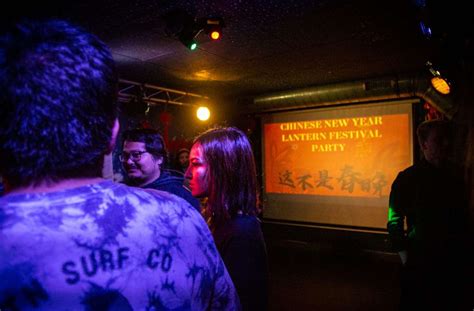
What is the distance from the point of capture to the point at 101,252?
0.61 metres

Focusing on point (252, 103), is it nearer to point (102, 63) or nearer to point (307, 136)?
point (307, 136)

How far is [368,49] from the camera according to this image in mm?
3898

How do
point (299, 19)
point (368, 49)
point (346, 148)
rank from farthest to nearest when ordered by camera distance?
point (346, 148) → point (368, 49) → point (299, 19)

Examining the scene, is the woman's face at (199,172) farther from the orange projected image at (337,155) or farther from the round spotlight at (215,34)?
the orange projected image at (337,155)

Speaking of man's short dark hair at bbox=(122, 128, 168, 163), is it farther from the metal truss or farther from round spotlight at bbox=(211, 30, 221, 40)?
the metal truss

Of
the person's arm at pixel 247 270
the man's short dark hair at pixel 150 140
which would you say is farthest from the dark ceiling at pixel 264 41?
the person's arm at pixel 247 270

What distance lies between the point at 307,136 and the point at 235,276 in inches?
210

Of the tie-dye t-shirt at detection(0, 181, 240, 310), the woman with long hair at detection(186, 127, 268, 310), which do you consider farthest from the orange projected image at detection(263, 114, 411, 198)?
the tie-dye t-shirt at detection(0, 181, 240, 310)

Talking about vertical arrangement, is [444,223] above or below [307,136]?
below

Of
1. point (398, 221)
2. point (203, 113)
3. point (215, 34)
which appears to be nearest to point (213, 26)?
point (215, 34)

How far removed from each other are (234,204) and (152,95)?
442 centimetres

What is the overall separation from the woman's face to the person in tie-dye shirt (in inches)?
32.6

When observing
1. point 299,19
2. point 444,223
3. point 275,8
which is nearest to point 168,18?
point 275,8

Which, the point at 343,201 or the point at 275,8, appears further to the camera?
the point at 343,201
